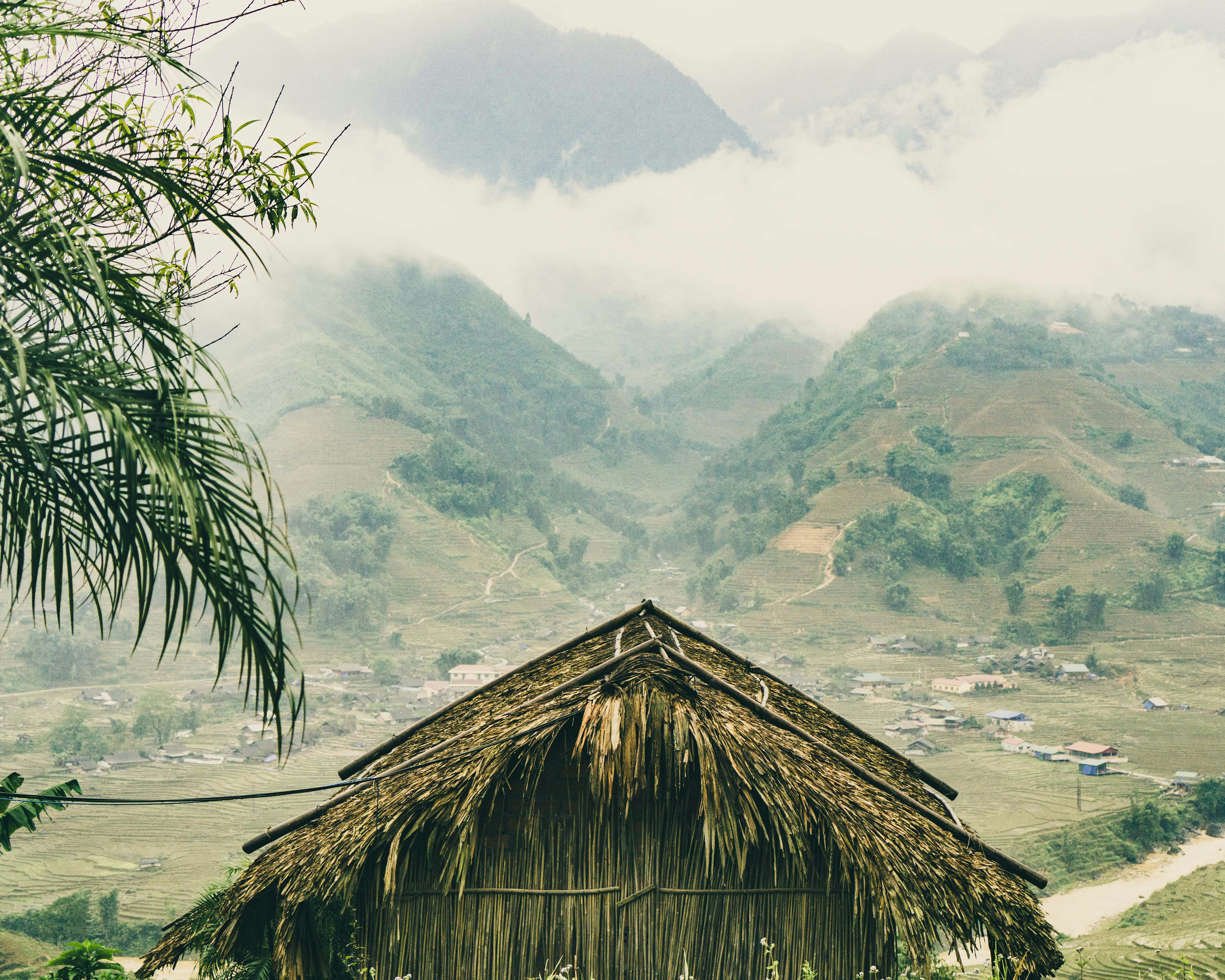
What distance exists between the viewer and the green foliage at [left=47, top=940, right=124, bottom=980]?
4.14 meters

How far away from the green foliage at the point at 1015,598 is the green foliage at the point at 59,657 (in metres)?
56.5

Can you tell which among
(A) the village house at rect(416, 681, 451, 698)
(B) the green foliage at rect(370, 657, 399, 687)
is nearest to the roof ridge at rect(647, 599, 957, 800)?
(A) the village house at rect(416, 681, 451, 698)

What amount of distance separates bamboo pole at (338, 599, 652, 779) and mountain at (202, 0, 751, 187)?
15997 centimetres

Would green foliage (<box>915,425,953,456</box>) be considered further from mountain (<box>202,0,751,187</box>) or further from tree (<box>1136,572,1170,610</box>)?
mountain (<box>202,0,751,187</box>)

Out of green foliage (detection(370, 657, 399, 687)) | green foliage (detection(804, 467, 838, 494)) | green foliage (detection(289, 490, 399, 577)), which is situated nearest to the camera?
green foliage (detection(370, 657, 399, 687))

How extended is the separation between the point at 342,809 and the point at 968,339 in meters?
89.9

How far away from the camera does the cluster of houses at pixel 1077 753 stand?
147 ft

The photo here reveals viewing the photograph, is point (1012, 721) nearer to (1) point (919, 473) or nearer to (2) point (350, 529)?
(1) point (919, 473)

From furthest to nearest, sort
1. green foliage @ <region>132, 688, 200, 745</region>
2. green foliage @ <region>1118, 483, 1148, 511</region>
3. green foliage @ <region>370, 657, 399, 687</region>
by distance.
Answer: green foliage @ <region>1118, 483, 1148, 511</region> → green foliage @ <region>370, 657, 399, 687</region> → green foliage @ <region>132, 688, 200, 745</region>

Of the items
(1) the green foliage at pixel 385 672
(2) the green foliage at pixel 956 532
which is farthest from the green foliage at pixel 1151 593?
(1) the green foliage at pixel 385 672

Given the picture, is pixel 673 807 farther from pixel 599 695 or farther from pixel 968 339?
pixel 968 339

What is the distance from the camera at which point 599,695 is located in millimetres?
3902

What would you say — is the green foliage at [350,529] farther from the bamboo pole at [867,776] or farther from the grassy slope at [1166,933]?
the bamboo pole at [867,776]

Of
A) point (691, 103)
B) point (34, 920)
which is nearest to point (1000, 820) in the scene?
point (34, 920)
